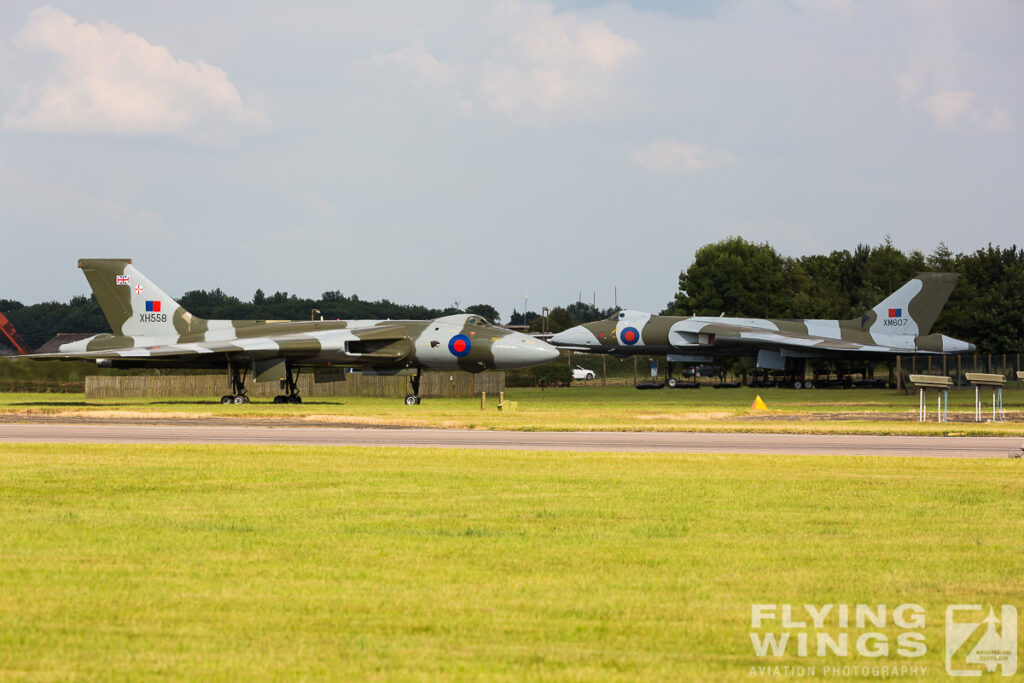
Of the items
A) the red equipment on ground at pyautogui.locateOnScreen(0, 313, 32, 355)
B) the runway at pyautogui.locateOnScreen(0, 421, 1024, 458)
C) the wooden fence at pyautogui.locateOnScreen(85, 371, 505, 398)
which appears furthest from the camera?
the red equipment on ground at pyautogui.locateOnScreen(0, 313, 32, 355)

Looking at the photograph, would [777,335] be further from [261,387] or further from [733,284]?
[733,284]

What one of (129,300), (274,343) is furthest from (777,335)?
Result: (129,300)

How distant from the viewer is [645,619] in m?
6.58

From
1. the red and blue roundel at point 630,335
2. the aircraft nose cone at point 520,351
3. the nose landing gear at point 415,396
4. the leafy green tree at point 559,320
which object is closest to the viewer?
the aircraft nose cone at point 520,351

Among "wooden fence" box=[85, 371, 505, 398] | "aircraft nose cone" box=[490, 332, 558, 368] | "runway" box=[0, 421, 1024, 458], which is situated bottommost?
"wooden fence" box=[85, 371, 505, 398]

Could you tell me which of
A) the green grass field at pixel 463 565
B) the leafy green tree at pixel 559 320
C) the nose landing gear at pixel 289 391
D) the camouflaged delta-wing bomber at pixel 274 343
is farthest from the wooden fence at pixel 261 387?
the leafy green tree at pixel 559 320

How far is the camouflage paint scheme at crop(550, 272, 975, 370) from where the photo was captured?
5850cm

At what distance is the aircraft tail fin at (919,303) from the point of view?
58.7 meters

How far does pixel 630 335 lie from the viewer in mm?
58906

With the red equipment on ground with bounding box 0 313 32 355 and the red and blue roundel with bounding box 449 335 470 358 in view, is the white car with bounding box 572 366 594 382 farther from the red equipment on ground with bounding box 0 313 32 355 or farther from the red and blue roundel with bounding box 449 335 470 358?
the red and blue roundel with bounding box 449 335 470 358

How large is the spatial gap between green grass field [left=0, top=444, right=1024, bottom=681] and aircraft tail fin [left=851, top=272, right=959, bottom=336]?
4653 centimetres

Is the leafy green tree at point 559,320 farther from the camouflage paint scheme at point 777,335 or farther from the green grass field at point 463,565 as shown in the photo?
the green grass field at point 463,565

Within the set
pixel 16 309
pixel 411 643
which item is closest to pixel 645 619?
pixel 411 643

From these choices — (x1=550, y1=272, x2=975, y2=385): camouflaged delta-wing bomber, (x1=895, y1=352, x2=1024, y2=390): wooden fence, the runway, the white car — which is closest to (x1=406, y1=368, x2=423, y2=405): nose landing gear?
the runway
